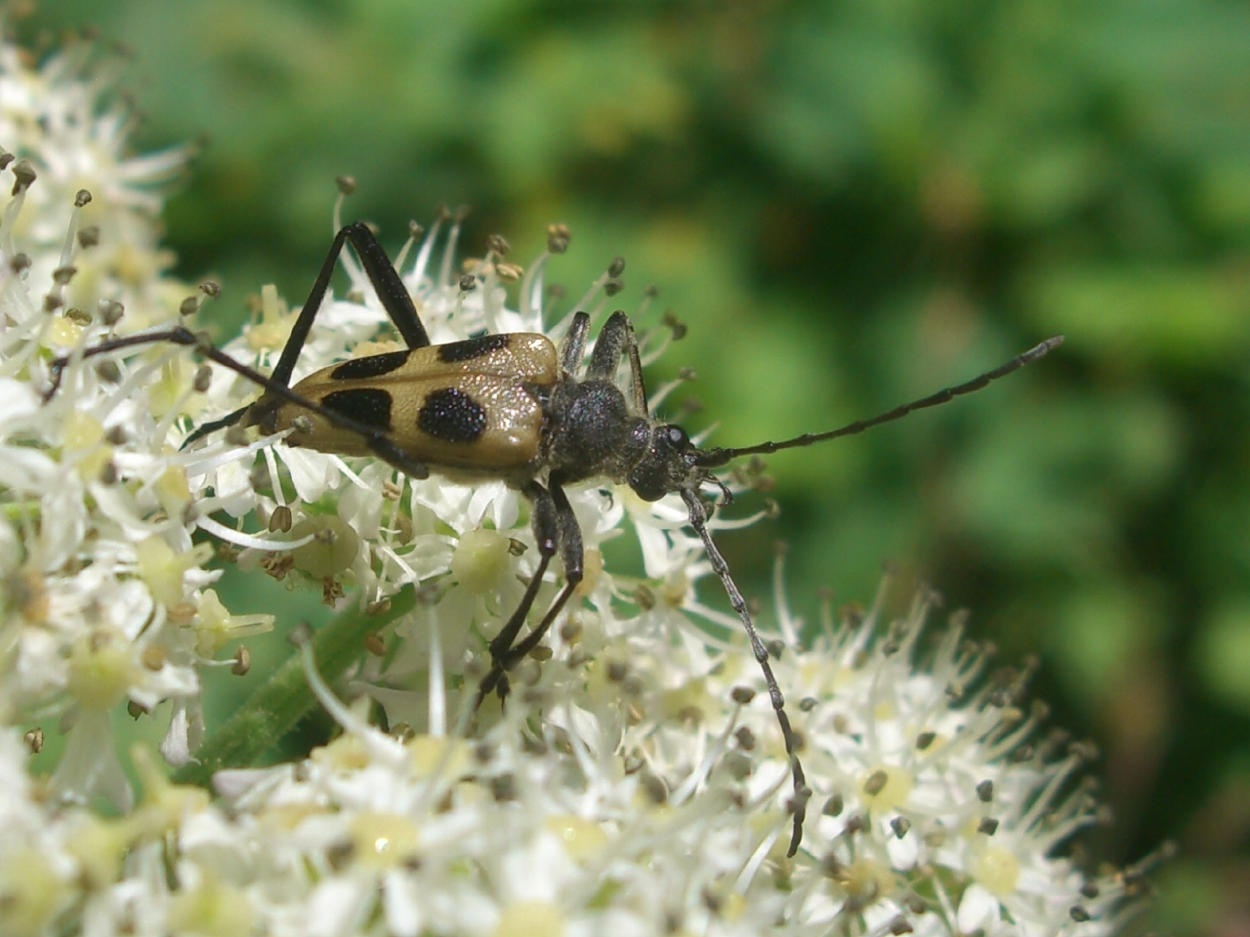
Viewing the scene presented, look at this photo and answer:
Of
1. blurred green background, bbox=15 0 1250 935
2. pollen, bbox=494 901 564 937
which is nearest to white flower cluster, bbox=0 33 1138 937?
pollen, bbox=494 901 564 937

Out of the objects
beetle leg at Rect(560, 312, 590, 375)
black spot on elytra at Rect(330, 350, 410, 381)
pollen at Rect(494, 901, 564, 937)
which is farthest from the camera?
beetle leg at Rect(560, 312, 590, 375)

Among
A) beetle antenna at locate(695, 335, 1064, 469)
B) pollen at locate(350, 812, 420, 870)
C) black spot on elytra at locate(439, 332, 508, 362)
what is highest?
black spot on elytra at locate(439, 332, 508, 362)

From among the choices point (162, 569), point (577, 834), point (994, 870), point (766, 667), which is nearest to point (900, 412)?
point (766, 667)

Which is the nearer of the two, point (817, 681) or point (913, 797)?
point (913, 797)

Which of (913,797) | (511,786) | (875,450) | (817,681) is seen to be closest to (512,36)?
(875,450)

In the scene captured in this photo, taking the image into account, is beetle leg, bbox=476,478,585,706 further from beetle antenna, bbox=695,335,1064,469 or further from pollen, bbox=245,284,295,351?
pollen, bbox=245,284,295,351

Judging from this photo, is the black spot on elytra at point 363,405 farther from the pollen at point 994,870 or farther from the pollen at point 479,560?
the pollen at point 994,870

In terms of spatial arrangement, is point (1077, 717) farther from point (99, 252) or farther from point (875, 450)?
point (99, 252)

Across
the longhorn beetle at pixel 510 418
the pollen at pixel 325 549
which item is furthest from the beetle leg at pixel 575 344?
the pollen at pixel 325 549
